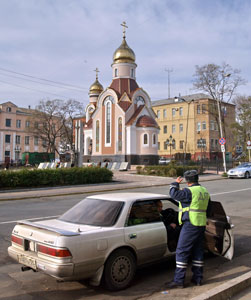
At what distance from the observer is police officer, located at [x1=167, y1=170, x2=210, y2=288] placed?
4.40 metres

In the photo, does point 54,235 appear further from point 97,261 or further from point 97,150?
point 97,150

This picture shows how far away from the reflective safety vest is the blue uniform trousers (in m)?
0.09

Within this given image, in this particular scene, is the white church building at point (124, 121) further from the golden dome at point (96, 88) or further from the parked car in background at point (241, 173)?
the parked car in background at point (241, 173)

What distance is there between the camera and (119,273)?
439cm

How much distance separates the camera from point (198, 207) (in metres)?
4.45

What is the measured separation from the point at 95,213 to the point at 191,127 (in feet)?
213

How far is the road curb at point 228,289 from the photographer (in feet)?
12.8

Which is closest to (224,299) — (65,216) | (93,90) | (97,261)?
(97,261)

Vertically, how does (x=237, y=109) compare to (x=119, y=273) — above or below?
above

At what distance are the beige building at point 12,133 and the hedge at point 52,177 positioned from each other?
5187 cm

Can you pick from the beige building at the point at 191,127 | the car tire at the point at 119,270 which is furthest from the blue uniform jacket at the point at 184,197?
the beige building at the point at 191,127

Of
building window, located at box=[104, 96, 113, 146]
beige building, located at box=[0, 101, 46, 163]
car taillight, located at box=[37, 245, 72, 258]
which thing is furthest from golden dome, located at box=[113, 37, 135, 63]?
car taillight, located at box=[37, 245, 72, 258]

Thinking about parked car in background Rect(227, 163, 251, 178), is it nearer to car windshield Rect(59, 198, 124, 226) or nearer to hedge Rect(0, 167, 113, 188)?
hedge Rect(0, 167, 113, 188)

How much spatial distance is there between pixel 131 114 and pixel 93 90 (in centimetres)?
1590
